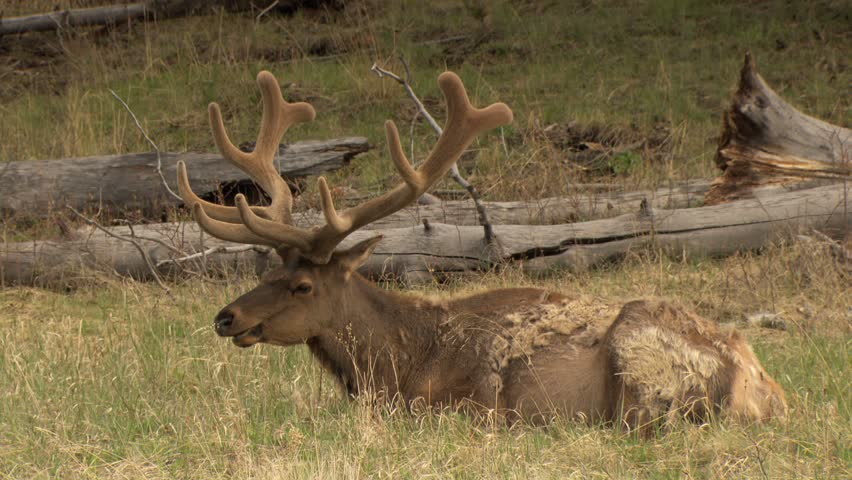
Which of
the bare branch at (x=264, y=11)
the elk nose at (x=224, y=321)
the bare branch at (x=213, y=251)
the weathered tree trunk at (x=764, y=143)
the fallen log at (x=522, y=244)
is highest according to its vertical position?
the bare branch at (x=264, y=11)

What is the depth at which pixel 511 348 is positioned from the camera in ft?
18.9

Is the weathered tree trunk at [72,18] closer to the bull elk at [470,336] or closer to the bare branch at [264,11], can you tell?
the bare branch at [264,11]

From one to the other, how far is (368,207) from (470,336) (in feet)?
2.79

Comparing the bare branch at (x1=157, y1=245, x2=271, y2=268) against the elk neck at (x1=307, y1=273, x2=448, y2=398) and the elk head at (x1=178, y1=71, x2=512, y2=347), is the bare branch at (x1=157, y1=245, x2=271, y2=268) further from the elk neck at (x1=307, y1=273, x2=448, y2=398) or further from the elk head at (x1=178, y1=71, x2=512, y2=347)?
the elk neck at (x1=307, y1=273, x2=448, y2=398)

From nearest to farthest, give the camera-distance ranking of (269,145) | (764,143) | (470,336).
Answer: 1. (470,336)
2. (269,145)
3. (764,143)

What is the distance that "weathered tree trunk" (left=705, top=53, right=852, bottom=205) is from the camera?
31.0ft

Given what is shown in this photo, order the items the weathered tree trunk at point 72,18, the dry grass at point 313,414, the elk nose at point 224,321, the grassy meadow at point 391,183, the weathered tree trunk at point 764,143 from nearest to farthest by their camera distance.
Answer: the dry grass at point 313,414 → the grassy meadow at point 391,183 → the elk nose at point 224,321 → the weathered tree trunk at point 764,143 → the weathered tree trunk at point 72,18

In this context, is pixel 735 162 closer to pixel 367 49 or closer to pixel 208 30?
pixel 367 49

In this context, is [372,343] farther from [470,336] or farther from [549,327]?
[549,327]

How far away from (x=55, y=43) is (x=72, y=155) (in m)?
5.24

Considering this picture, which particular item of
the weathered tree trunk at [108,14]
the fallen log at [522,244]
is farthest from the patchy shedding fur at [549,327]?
the weathered tree trunk at [108,14]

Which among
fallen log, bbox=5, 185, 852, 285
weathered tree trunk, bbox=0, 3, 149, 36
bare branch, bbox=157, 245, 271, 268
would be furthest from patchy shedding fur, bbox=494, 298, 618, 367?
weathered tree trunk, bbox=0, 3, 149, 36

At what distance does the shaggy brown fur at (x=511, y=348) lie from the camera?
17.3ft

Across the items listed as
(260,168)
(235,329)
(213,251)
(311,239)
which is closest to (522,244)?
(213,251)
